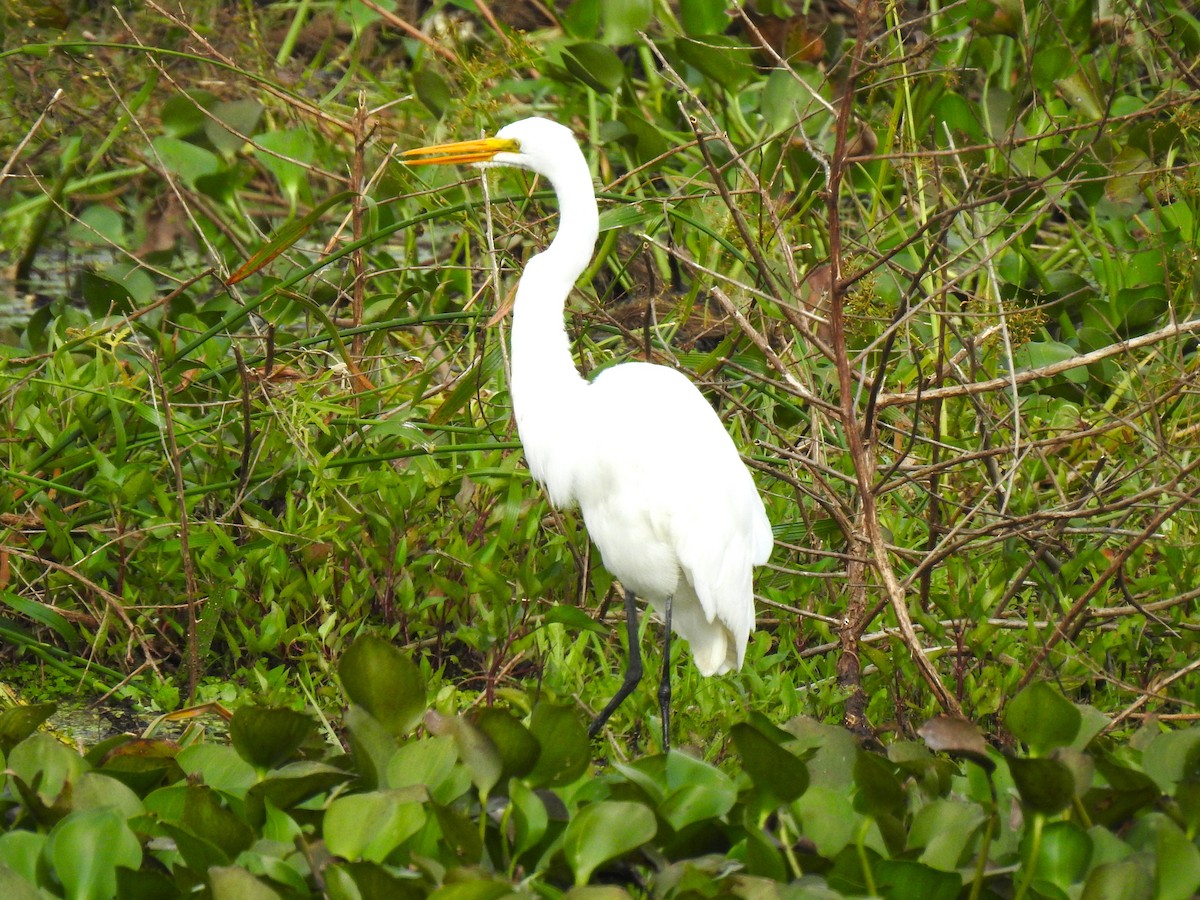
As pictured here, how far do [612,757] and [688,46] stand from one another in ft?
5.93

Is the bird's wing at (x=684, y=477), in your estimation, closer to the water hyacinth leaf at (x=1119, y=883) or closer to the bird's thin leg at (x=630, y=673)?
the bird's thin leg at (x=630, y=673)

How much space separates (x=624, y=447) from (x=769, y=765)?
3.04 ft

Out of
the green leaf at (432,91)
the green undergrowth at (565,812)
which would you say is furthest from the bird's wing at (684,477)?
the green leaf at (432,91)

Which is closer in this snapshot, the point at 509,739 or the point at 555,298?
the point at 509,739

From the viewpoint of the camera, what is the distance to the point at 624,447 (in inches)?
102

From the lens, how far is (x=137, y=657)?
118 inches

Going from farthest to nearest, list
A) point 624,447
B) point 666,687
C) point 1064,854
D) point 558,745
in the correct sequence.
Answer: point 666,687 → point 624,447 → point 558,745 → point 1064,854

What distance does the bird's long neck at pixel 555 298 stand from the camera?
262 centimetres

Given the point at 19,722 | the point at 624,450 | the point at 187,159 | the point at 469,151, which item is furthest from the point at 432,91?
the point at 19,722

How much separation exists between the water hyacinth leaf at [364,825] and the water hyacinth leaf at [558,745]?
237 mm

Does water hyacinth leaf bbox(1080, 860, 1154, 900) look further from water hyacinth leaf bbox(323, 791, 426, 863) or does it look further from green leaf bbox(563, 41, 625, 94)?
green leaf bbox(563, 41, 625, 94)

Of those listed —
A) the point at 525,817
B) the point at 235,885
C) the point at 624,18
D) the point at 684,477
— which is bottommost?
the point at 684,477

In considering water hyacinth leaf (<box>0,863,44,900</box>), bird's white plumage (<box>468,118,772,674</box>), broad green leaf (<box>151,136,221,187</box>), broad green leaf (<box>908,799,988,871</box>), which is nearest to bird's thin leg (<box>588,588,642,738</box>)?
bird's white plumage (<box>468,118,772,674</box>)

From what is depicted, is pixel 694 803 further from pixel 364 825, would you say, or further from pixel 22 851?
pixel 22 851
